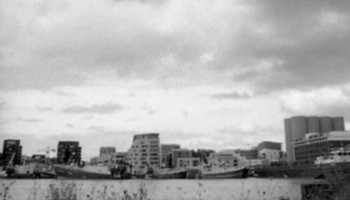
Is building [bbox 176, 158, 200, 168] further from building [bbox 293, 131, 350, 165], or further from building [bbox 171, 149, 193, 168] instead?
building [bbox 293, 131, 350, 165]

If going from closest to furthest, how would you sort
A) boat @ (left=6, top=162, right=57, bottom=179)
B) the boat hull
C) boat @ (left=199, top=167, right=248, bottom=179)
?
1. boat @ (left=199, top=167, right=248, bottom=179)
2. the boat hull
3. boat @ (left=6, top=162, right=57, bottom=179)

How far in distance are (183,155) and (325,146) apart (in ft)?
227

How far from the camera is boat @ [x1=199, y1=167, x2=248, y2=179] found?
449ft

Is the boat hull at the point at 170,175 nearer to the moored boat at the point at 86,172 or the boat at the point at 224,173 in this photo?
the boat at the point at 224,173

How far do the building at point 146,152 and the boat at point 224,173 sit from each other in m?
32.9

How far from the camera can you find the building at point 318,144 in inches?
6786

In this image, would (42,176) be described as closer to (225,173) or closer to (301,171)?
(225,173)

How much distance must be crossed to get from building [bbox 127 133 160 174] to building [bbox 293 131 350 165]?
7280 cm

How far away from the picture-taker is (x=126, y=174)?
479 feet

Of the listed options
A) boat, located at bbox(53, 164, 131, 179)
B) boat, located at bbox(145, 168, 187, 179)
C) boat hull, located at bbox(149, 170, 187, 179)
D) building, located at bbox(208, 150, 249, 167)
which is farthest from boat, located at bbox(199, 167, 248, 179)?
building, located at bbox(208, 150, 249, 167)

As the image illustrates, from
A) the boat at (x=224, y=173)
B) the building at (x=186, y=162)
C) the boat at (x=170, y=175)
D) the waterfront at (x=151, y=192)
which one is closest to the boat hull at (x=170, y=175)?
the boat at (x=170, y=175)

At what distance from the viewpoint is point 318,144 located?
17950cm

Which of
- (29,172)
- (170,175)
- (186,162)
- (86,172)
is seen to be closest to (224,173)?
(170,175)

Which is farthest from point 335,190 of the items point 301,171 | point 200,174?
point 200,174
